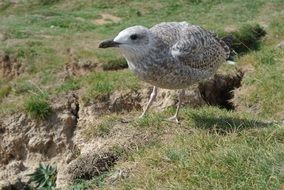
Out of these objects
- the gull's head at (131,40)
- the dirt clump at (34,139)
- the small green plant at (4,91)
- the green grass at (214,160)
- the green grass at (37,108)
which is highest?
the gull's head at (131,40)

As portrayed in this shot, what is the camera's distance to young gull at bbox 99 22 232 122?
7.07 metres

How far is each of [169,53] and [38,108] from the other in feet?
11.2

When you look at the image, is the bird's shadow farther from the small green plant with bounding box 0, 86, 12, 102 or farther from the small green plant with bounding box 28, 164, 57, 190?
the small green plant with bounding box 0, 86, 12, 102

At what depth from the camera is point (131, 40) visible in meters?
7.02

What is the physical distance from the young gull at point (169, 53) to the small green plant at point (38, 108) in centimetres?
277

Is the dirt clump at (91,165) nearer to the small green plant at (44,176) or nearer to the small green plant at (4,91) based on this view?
the small green plant at (44,176)

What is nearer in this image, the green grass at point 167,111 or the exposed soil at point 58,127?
the green grass at point 167,111

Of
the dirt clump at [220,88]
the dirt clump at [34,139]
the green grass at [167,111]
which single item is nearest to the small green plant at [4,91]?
the green grass at [167,111]

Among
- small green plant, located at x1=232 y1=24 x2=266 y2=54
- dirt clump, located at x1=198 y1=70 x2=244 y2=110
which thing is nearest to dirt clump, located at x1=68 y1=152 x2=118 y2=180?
dirt clump, located at x1=198 y1=70 x2=244 y2=110

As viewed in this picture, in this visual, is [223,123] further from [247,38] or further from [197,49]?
[247,38]

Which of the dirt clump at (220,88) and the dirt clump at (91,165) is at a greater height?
the dirt clump at (91,165)

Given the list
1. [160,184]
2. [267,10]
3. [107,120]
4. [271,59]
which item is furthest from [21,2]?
[160,184]

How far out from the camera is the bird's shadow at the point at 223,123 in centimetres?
713

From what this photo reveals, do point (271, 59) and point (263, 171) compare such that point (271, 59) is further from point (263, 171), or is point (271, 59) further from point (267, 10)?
point (263, 171)
